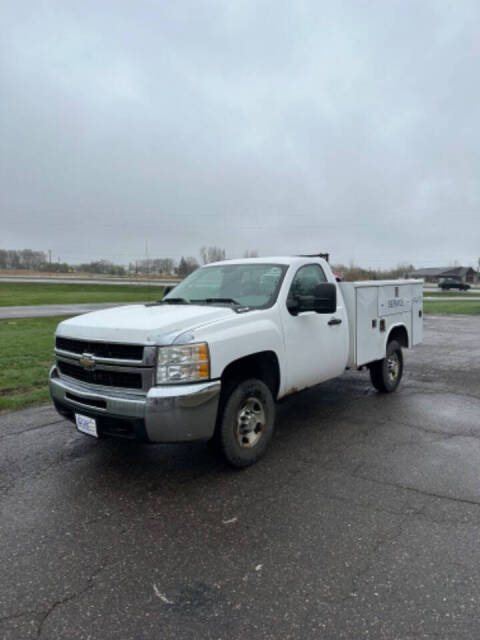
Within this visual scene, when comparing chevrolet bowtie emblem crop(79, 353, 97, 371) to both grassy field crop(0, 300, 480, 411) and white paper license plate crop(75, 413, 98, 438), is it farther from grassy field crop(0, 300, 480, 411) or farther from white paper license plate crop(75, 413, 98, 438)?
grassy field crop(0, 300, 480, 411)

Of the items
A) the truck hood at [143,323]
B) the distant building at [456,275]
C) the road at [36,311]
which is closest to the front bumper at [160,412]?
the truck hood at [143,323]

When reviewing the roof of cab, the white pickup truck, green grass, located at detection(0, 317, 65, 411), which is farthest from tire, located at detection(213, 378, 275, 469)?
green grass, located at detection(0, 317, 65, 411)

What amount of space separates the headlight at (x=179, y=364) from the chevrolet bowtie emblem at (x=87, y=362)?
694 millimetres

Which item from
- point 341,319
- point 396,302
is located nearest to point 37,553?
point 341,319

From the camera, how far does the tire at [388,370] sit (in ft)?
22.4

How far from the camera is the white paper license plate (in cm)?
393

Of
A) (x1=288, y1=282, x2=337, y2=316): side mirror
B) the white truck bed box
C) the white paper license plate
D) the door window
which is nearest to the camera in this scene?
the white paper license plate

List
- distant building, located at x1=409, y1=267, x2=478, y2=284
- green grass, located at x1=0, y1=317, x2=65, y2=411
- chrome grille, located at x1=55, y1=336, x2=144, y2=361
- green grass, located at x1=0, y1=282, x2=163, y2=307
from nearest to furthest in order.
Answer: chrome grille, located at x1=55, y1=336, x2=144, y2=361, green grass, located at x1=0, y1=317, x2=65, y2=411, green grass, located at x1=0, y1=282, x2=163, y2=307, distant building, located at x1=409, y1=267, x2=478, y2=284

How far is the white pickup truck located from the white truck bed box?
0.03 m

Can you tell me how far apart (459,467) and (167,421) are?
8.89 ft

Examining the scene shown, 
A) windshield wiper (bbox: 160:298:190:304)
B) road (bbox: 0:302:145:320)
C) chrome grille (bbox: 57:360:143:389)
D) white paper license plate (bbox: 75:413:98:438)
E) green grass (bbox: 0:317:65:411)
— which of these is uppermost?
windshield wiper (bbox: 160:298:190:304)

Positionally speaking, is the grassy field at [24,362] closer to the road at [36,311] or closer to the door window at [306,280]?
the road at [36,311]

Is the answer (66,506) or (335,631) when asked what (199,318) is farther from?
(335,631)

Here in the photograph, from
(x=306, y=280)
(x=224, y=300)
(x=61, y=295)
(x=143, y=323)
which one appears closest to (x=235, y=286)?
(x=224, y=300)
